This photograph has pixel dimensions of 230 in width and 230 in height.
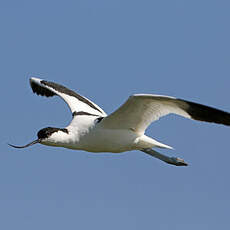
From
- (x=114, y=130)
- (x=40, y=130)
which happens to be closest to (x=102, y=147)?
(x=114, y=130)

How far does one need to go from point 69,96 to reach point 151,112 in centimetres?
316

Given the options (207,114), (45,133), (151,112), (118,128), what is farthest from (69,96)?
(207,114)

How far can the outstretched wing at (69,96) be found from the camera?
40.6ft

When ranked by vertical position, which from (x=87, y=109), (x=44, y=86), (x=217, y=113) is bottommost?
(x=217, y=113)

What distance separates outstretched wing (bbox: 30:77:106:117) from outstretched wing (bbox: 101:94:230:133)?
52.5 inches

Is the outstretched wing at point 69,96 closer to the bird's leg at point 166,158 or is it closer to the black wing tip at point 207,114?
the bird's leg at point 166,158

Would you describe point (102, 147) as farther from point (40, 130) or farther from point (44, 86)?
point (44, 86)

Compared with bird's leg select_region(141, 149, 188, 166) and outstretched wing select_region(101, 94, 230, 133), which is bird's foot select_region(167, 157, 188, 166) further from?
outstretched wing select_region(101, 94, 230, 133)

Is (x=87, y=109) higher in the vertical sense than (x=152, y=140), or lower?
higher

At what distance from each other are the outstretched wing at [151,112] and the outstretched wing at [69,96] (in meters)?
1.33

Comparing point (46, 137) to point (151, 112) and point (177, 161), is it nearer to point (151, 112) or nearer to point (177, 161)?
point (151, 112)

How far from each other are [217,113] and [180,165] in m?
3.98

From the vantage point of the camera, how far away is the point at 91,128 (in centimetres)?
1070

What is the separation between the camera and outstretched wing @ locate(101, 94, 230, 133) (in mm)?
9164
